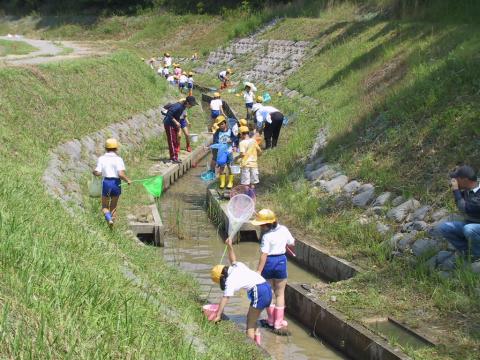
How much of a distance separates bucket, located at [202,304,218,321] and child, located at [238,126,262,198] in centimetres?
625

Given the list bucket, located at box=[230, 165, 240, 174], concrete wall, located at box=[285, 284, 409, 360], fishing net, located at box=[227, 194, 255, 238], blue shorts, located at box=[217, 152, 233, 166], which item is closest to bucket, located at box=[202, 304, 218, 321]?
fishing net, located at box=[227, 194, 255, 238]

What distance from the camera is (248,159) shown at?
16.1 m

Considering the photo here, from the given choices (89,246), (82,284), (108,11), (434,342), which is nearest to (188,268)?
(89,246)

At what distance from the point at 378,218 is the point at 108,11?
188 feet

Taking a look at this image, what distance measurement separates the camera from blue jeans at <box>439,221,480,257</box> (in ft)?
33.4

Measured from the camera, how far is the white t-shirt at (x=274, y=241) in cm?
1009

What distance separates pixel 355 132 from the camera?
17281 mm

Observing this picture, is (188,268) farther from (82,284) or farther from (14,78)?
(14,78)

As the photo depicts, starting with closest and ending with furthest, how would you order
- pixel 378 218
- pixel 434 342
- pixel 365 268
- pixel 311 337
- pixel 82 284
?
pixel 82 284, pixel 434 342, pixel 311 337, pixel 365 268, pixel 378 218

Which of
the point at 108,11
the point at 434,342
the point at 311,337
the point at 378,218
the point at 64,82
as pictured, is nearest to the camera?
the point at 434,342

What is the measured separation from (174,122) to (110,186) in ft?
23.4

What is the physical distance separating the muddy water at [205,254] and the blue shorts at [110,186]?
1.65 meters

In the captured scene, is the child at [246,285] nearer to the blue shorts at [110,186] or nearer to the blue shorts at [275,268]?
the blue shorts at [275,268]

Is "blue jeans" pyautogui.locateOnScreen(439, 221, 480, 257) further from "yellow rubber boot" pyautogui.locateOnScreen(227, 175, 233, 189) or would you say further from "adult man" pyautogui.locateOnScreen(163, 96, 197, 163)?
"adult man" pyautogui.locateOnScreen(163, 96, 197, 163)
